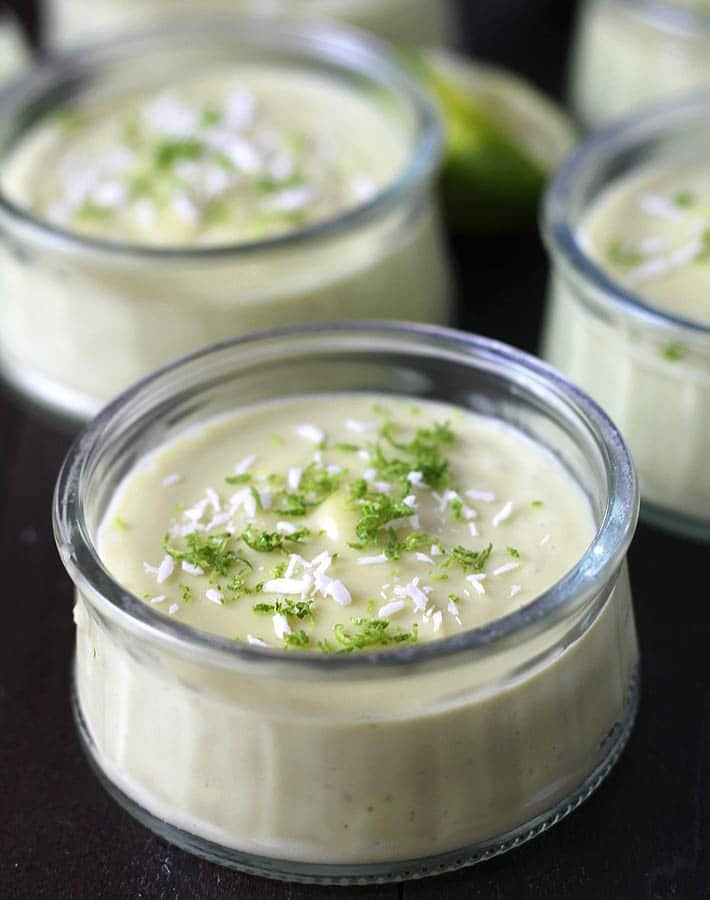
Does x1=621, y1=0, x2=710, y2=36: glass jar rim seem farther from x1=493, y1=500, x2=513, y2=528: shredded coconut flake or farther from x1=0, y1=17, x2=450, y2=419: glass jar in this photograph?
x1=493, y1=500, x2=513, y2=528: shredded coconut flake

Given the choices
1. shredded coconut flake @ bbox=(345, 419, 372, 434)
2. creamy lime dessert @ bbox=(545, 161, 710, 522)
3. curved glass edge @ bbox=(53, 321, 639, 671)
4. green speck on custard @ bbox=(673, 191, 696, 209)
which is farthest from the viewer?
green speck on custard @ bbox=(673, 191, 696, 209)

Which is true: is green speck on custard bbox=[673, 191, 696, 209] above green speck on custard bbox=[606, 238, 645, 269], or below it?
above

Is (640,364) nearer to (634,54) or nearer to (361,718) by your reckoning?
(361,718)

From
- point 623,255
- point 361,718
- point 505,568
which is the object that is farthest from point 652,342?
point 361,718

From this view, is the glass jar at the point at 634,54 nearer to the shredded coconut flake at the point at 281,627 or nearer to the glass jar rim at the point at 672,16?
the glass jar rim at the point at 672,16

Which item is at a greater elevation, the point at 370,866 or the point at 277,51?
the point at 277,51

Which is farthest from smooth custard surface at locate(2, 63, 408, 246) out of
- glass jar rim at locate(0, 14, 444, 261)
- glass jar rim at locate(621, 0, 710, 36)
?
glass jar rim at locate(621, 0, 710, 36)
